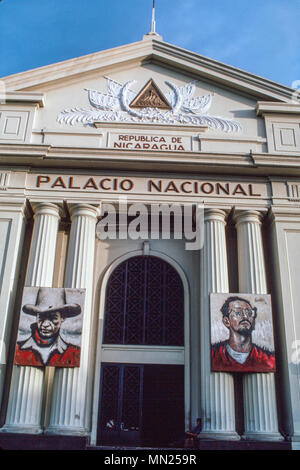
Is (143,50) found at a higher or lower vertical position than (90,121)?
higher

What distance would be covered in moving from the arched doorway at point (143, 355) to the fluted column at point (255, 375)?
212cm

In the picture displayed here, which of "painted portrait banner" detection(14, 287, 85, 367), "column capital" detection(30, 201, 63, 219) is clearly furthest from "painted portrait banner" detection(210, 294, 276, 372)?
"column capital" detection(30, 201, 63, 219)

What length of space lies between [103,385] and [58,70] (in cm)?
1076

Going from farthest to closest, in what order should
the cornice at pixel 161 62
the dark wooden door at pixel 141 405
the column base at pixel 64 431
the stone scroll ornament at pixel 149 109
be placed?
the cornice at pixel 161 62 → the stone scroll ornament at pixel 149 109 → the dark wooden door at pixel 141 405 → the column base at pixel 64 431

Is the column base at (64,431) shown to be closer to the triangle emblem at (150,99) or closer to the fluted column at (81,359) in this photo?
the fluted column at (81,359)

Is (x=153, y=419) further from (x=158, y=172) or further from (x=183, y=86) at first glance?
(x=183, y=86)

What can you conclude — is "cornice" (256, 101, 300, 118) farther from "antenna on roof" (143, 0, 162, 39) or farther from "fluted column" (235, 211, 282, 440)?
"antenna on roof" (143, 0, 162, 39)

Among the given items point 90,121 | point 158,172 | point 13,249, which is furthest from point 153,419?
point 90,121

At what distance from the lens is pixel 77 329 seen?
43.1 ft

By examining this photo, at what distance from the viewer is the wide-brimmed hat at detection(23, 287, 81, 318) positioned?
13219mm

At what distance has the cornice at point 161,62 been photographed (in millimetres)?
16453

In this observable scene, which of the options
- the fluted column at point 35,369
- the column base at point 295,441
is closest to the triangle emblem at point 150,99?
the fluted column at point 35,369

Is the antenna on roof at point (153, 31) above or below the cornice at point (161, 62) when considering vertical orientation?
above

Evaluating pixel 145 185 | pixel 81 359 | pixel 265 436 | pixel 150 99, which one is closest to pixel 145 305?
pixel 81 359
